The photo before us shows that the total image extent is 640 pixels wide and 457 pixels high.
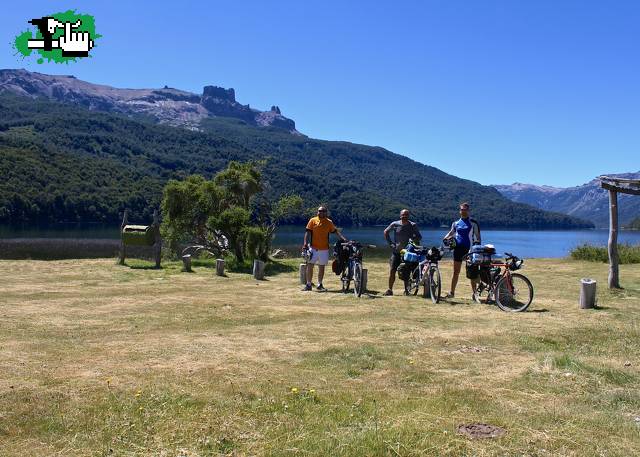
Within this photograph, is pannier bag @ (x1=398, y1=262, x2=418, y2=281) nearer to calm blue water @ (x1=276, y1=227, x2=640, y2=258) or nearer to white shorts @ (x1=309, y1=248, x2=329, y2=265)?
white shorts @ (x1=309, y1=248, x2=329, y2=265)

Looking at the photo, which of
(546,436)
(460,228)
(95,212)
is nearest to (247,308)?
(460,228)

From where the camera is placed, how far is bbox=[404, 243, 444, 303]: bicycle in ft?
38.1

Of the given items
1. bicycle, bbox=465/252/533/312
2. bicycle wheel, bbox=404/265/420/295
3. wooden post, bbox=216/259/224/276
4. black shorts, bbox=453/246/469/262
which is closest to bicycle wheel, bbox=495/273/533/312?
bicycle, bbox=465/252/533/312

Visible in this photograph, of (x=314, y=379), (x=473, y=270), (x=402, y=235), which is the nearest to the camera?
(x=314, y=379)

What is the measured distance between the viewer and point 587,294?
1047cm

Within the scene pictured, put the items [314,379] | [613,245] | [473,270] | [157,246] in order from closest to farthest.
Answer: [314,379] < [473,270] < [613,245] < [157,246]

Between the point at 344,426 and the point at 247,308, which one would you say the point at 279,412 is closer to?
the point at 344,426

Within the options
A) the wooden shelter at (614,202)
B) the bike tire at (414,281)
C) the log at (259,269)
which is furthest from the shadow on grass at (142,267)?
the wooden shelter at (614,202)

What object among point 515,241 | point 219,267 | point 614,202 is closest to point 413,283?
point 614,202

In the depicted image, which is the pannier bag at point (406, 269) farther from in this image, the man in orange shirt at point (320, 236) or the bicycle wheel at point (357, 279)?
the man in orange shirt at point (320, 236)

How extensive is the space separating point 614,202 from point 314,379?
38.7 feet

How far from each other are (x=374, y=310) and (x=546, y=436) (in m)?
6.29

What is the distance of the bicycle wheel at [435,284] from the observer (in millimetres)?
11453

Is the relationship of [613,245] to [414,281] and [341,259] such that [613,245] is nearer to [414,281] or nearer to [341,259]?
[414,281]
